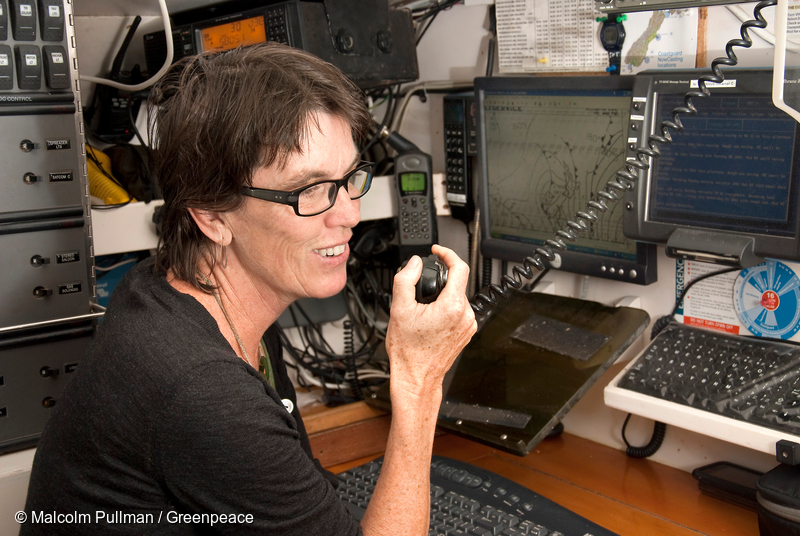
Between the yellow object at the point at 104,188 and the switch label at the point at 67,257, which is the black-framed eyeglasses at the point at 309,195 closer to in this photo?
the switch label at the point at 67,257

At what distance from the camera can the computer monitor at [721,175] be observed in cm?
101

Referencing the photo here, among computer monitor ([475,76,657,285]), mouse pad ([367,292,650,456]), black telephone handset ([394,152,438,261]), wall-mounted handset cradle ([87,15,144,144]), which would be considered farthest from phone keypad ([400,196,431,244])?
wall-mounted handset cradle ([87,15,144,144])

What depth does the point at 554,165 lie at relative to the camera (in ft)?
4.32

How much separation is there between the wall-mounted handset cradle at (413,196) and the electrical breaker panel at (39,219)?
0.64 metres

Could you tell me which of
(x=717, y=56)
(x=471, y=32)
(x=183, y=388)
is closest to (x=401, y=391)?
(x=183, y=388)

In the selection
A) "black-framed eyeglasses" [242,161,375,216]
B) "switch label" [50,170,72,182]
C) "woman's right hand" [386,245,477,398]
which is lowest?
"woman's right hand" [386,245,477,398]

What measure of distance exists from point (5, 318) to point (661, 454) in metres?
1.12

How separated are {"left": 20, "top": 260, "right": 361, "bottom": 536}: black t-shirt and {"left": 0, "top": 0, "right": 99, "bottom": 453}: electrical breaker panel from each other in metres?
0.25

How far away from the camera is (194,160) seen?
0.94 metres

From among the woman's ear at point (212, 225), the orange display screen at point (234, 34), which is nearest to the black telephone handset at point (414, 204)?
the orange display screen at point (234, 34)

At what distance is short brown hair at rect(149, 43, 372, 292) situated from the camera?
0.90m

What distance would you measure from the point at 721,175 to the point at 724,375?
30 centimetres

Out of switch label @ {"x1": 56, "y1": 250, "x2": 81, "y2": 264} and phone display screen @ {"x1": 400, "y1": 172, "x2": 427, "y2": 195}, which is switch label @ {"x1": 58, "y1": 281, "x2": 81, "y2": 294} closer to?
switch label @ {"x1": 56, "y1": 250, "x2": 81, "y2": 264}

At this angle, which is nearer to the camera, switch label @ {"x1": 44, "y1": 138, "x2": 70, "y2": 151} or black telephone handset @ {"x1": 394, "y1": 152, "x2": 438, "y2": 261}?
switch label @ {"x1": 44, "y1": 138, "x2": 70, "y2": 151}
